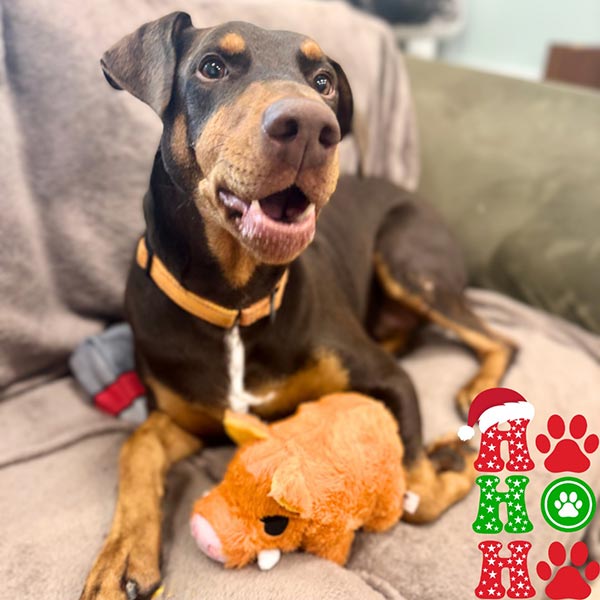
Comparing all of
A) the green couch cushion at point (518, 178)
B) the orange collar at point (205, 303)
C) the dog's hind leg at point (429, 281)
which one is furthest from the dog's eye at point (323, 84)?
the green couch cushion at point (518, 178)

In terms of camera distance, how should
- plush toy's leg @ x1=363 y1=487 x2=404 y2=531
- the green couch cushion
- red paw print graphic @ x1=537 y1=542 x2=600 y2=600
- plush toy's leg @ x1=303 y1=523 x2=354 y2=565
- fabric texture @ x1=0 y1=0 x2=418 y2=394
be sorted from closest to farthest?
red paw print graphic @ x1=537 y1=542 x2=600 y2=600
plush toy's leg @ x1=303 y1=523 x2=354 y2=565
plush toy's leg @ x1=363 y1=487 x2=404 y2=531
fabric texture @ x1=0 y1=0 x2=418 y2=394
the green couch cushion

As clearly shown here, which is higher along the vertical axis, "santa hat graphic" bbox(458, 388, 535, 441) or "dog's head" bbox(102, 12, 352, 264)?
"dog's head" bbox(102, 12, 352, 264)

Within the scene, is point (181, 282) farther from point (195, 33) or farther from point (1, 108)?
point (1, 108)

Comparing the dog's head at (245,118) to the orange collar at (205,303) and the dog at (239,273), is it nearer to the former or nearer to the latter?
the dog at (239,273)

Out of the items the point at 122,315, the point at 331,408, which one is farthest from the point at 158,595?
the point at 122,315

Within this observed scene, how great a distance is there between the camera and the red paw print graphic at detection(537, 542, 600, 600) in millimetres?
895

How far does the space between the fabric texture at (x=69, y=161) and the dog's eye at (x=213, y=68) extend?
1.11ft

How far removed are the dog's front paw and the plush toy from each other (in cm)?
9

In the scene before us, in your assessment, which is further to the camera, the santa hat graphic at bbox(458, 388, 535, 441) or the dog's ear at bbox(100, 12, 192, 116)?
the dog's ear at bbox(100, 12, 192, 116)

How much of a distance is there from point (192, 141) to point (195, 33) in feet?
0.55

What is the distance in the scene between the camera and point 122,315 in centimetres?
170

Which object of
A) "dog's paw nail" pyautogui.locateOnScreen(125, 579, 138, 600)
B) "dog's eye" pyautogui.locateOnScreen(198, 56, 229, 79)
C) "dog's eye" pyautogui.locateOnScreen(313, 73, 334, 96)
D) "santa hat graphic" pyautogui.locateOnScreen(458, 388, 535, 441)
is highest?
"dog's eye" pyautogui.locateOnScreen(198, 56, 229, 79)

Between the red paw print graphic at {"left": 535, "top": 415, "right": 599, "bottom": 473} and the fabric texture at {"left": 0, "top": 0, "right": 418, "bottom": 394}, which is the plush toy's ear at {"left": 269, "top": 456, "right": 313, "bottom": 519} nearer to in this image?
the red paw print graphic at {"left": 535, "top": 415, "right": 599, "bottom": 473}

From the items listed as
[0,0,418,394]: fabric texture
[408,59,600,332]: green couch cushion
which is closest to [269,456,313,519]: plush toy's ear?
[0,0,418,394]: fabric texture
